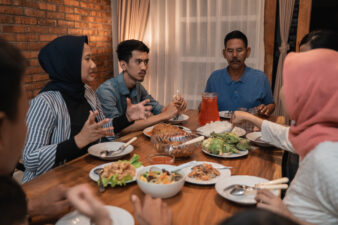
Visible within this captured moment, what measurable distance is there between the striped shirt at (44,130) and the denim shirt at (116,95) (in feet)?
1.96

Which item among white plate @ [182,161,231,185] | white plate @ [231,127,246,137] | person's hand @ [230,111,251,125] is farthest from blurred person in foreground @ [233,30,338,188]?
white plate @ [182,161,231,185]

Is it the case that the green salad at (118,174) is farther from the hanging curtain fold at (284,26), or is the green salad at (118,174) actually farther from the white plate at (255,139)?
the hanging curtain fold at (284,26)

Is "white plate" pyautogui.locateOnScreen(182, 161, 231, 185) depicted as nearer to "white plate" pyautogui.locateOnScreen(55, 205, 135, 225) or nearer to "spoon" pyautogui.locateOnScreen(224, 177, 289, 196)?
"spoon" pyautogui.locateOnScreen(224, 177, 289, 196)

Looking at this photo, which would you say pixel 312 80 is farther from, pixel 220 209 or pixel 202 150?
pixel 202 150

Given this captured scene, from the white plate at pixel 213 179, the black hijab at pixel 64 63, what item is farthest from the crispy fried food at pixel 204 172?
the black hijab at pixel 64 63

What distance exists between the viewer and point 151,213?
87cm

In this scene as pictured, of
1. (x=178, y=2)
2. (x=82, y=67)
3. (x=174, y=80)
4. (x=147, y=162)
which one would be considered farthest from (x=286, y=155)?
(x=178, y=2)

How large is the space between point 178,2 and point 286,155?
8.57 ft

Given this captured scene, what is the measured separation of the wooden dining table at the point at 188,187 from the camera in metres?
1.01

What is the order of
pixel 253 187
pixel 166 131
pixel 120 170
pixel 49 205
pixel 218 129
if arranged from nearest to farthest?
pixel 49 205 < pixel 253 187 < pixel 120 170 < pixel 166 131 < pixel 218 129

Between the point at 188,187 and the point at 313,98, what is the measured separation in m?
0.59

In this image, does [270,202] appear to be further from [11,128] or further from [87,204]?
[11,128]

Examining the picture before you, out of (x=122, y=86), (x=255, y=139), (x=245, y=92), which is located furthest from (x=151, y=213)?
(x=245, y=92)

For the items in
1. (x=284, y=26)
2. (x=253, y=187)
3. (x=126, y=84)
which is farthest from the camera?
(x=284, y=26)
